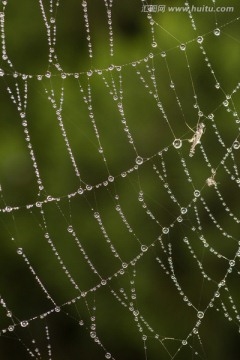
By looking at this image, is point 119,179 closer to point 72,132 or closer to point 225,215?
point 72,132

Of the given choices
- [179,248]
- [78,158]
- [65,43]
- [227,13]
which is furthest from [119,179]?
[227,13]

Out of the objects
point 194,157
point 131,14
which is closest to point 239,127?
point 194,157

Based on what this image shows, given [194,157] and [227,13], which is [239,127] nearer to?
[194,157]

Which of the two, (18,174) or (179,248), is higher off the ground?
(18,174)

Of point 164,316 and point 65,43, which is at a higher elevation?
point 65,43

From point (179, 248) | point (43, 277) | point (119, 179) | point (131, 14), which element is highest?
point (131, 14)

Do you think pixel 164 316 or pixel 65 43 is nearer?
pixel 65 43
